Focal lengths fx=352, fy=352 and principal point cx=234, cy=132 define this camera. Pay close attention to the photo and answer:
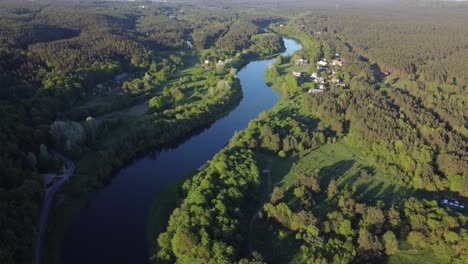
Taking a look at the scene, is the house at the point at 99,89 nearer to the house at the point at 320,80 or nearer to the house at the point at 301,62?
the house at the point at 320,80

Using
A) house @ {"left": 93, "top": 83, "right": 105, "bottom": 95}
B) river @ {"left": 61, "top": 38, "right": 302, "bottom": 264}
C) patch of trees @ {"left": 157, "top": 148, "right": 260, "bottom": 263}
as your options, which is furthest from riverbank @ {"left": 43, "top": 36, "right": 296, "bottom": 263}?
house @ {"left": 93, "top": 83, "right": 105, "bottom": 95}

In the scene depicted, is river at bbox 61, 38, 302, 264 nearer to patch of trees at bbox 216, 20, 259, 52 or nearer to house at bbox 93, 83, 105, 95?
house at bbox 93, 83, 105, 95

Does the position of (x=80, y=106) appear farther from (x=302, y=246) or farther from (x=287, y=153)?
(x=302, y=246)

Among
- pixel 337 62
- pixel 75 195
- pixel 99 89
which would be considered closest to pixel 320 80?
pixel 337 62

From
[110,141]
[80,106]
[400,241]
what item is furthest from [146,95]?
[400,241]

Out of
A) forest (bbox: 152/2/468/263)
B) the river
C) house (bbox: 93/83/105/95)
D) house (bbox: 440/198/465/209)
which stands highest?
house (bbox: 93/83/105/95)
